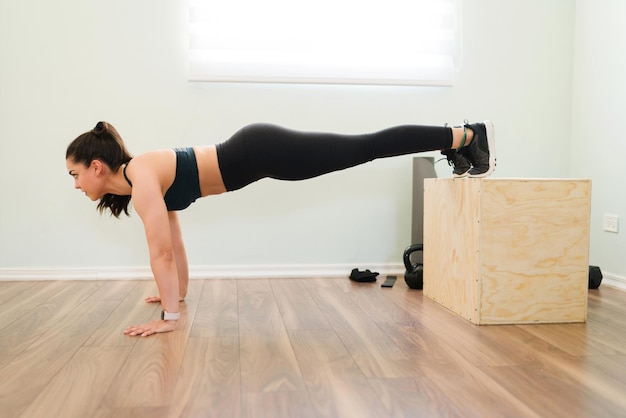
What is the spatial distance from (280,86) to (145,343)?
5.74 feet

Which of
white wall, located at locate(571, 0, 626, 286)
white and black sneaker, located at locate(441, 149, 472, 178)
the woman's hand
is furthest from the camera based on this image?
white wall, located at locate(571, 0, 626, 286)

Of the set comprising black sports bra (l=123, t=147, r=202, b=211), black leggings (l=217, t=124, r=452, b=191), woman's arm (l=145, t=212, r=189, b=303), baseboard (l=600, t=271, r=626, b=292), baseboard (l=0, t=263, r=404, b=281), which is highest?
black leggings (l=217, t=124, r=452, b=191)

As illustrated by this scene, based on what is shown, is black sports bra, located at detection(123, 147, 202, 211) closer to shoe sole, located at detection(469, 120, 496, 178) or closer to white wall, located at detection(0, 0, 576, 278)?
white wall, located at detection(0, 0, 576, 278)

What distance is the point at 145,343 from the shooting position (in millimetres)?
1867

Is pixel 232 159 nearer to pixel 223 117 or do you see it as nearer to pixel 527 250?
pixel 223 117

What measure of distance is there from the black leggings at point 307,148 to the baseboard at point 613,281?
1.40 metres

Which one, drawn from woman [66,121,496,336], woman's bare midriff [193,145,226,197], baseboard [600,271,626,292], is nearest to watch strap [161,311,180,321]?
woman [66,121,496,336]

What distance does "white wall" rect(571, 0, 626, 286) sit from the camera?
2.90 m

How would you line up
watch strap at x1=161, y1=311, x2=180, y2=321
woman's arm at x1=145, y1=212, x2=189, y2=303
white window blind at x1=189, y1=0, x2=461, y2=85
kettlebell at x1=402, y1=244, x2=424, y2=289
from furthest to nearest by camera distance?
white window blind at x1=189, y1=0, x2=461, y2=85 → kettlebell at x1=402, y1=244, x2=424, y2=289 → woman's arm at x1=145, y1=212, x2=189, y2=303 → watch strap at x1=161, y1=311, x2=180, y2=321

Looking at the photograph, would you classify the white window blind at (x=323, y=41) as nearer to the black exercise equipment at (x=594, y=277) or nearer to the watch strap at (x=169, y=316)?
the black exercise equipment at (x=594, y=277)

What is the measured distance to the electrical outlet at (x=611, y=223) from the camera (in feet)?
9.55

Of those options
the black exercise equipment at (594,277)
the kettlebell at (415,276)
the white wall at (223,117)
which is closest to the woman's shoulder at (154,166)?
the white wall at (223,117)

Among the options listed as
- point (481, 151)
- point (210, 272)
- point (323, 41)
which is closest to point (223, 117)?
point (323, 41)

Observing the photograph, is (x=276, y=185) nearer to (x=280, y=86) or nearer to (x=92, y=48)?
(x=280, y=86)
